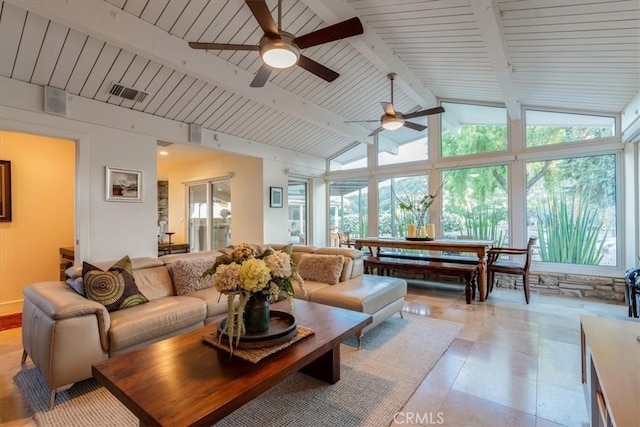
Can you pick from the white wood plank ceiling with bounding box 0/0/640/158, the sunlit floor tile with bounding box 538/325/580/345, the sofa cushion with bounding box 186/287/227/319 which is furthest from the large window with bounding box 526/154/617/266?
the sofa cushion with bounding box 186/287/227/319

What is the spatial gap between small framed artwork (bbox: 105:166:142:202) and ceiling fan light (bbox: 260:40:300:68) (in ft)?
8.54

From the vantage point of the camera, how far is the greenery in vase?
5.64ft

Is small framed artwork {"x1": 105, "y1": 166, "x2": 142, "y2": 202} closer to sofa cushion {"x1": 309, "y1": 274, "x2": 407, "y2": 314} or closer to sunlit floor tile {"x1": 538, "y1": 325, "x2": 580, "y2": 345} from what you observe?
sofa cushion {"x1": 309, "y1": 274, "x2": 407, "y2": 314}

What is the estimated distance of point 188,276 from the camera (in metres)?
3.18

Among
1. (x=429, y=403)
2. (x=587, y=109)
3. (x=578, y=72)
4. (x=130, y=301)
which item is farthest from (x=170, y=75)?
(x=587, y=109)

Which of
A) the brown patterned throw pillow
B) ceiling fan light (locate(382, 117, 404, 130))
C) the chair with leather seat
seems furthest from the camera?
ceiling fan light (locate(382, 117, 404, 130))

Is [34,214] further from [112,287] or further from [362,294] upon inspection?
[362,294]

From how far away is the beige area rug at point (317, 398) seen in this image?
186 cm

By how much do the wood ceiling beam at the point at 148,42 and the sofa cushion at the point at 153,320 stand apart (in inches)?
93.9

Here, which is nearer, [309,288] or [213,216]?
[309,288]

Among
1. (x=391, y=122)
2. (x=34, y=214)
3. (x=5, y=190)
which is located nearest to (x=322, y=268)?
(x=391, y=122)

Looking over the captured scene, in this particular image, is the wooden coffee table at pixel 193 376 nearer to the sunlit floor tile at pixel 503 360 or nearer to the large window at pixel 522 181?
the sunlit floor tile at pixel 503 360

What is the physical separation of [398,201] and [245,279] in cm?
511

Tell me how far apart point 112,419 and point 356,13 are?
163 inches
